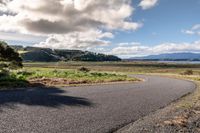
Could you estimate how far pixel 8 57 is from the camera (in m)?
57.8

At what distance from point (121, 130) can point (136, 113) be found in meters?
3.82

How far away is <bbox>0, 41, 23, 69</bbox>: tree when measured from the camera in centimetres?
5600

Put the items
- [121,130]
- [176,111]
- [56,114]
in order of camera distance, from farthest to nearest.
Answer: [176,111], [56,114], [121,130]

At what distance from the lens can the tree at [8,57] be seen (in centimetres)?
5600

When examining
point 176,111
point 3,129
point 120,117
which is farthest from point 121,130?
point 176,111

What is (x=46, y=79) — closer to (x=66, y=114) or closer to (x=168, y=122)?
(x=66, y=114)

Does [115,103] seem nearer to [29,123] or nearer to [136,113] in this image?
[136,113]

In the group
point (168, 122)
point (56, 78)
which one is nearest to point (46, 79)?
point (56, 78)

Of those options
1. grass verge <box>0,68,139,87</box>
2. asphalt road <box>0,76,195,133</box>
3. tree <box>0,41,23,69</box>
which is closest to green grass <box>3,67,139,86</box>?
grass verge <box>0,68,139,87</box>

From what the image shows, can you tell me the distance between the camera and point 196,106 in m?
17.0

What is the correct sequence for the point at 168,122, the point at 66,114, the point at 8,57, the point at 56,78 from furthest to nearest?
the point at 8,57 → the point at 56,78 → the point at 66,114 → the point at 168,122

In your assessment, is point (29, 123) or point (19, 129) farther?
point (29, 123)

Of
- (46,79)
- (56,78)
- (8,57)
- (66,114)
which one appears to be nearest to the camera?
(66,114)

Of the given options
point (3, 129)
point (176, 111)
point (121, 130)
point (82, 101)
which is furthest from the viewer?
point (82, 101)
